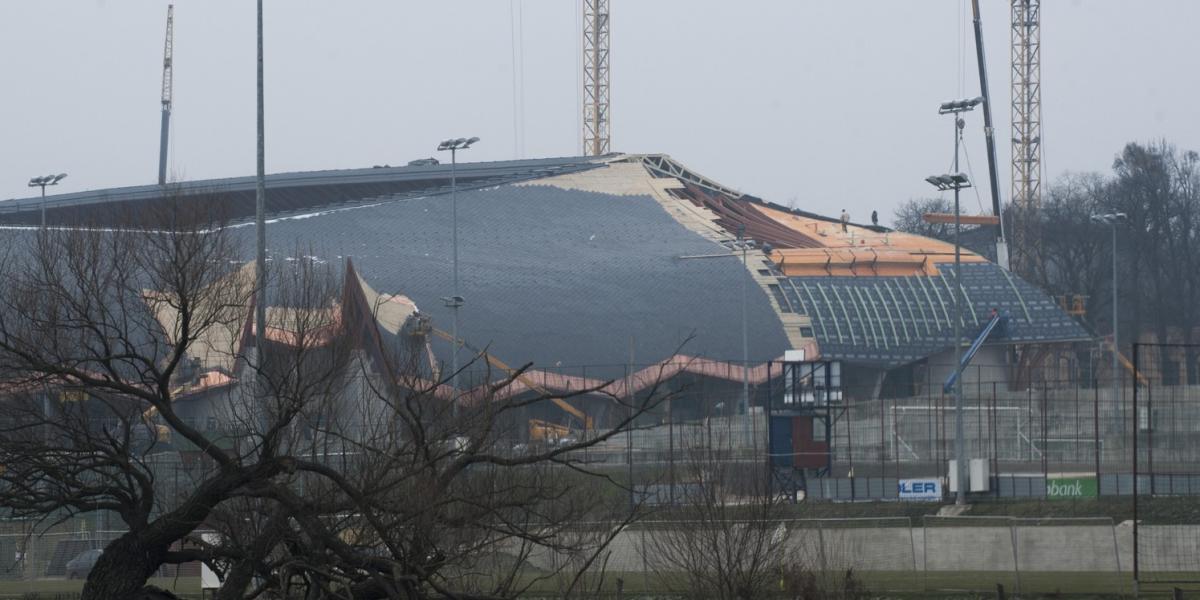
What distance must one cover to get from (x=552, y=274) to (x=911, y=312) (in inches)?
674

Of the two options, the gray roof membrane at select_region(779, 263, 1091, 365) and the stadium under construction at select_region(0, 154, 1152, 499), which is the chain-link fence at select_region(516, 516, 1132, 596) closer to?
the stadium under construction at select_region(0, 154, 1152, 499)

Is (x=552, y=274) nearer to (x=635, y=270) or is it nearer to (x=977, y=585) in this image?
(x=635, y=270)

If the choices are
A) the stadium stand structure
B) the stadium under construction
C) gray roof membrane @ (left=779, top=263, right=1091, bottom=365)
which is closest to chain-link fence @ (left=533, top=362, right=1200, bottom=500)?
the stadium under construction

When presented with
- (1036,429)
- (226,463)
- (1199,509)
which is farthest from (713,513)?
(1036,429)

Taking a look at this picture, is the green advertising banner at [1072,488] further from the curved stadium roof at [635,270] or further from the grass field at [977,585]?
the curved stadium roof at [635,270]

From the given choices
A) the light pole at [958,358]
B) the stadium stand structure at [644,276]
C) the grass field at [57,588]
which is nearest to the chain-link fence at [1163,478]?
the light pole at [958,358]

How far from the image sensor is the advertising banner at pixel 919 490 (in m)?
36.8

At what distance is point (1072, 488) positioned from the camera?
3588 centimetres

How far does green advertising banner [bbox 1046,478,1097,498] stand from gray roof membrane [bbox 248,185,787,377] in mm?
29740

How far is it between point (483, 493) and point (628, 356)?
58127 mm

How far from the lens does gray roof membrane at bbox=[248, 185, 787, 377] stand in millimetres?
69062

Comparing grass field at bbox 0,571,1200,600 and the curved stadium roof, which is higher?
the curved stadium roof

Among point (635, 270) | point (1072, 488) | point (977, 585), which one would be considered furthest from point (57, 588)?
point (635, 270)

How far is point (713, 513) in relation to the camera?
1972 cm
